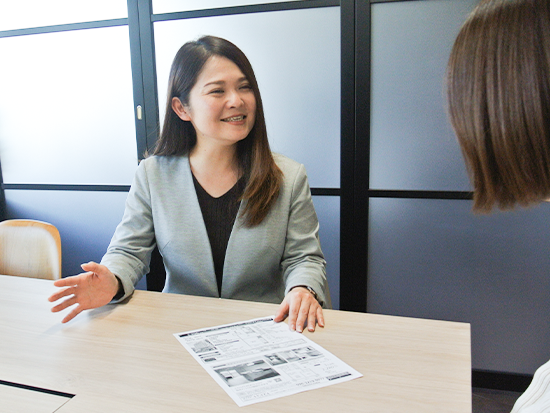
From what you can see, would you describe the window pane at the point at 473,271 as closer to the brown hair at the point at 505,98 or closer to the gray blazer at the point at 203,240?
the gray blazer at the point at 203,240

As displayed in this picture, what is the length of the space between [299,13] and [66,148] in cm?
160

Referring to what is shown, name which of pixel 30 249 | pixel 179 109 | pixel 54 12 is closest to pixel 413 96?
pixel 179 109

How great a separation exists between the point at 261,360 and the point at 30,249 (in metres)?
1.17

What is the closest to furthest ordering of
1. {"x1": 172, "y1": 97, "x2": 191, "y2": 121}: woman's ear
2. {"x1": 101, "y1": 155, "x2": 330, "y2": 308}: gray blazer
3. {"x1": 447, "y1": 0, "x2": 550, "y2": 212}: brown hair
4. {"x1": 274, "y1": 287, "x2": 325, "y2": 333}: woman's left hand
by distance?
1. {"x1": 447, "y1": 0, "x2": 550, "y2": 212}: brown hair
2. {"x1": 274, "y1": 287, "x2": 325, "y2": 333}: woman's left hand
3. {"x1": 101, "y1": 155, "x2": 330, "y2": 308}: gray blazer
4. {"x1": 172, "y1": 97, "x2": 191, "y2": 121}: woman's ear

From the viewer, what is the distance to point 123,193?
107 inches

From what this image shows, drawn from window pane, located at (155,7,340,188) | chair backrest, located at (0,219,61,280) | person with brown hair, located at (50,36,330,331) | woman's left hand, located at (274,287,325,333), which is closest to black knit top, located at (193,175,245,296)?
person with brown hair, located at (50,36,330,331)

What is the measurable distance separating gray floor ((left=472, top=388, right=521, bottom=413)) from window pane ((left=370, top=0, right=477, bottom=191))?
3.27 feet

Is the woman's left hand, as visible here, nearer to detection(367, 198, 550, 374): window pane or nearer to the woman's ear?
the woman's ear

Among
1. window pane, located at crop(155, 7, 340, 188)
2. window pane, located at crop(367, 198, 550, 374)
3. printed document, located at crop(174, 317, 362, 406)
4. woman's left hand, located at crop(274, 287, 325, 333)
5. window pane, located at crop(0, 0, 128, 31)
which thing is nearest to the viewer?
printed document, located at crop(174, 317, 362, 406)

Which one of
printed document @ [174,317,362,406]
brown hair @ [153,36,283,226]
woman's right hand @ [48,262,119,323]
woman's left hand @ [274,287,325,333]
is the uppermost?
brown hair @ [153,36,283,226]

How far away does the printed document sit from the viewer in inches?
33.1

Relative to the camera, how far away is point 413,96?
86.5 inches

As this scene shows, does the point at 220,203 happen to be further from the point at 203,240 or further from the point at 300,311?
the point at 300,311

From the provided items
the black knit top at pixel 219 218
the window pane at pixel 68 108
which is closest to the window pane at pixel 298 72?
the window pane at pixel 68 108
